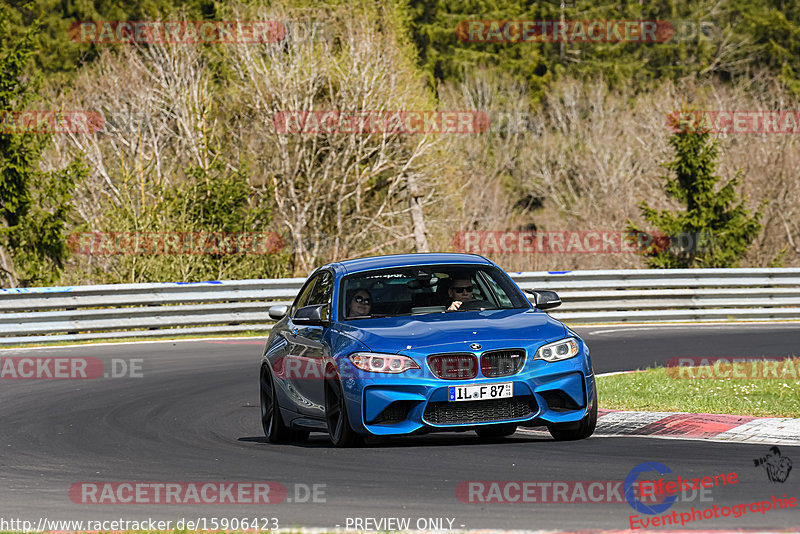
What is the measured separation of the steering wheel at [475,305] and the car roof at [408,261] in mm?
479

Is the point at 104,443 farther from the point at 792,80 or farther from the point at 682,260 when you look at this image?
the point at 792,80

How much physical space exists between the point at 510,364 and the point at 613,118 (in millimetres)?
60823

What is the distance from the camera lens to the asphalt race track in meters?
7.00

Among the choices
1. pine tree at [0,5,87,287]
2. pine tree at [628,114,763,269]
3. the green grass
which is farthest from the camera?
pine tree at [628,114,763,269]

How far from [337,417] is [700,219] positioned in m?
24.5

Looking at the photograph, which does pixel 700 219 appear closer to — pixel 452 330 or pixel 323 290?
pixel 323 290

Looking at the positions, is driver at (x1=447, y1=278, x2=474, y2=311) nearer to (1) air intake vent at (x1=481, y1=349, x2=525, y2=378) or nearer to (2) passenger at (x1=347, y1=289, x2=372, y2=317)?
(2) passenger at (x1=347, y1=289, x2=372, y2=317)

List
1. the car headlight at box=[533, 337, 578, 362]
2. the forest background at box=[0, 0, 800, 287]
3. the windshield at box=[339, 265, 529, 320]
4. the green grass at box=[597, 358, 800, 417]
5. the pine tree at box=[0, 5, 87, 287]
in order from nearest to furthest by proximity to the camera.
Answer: the car headlight at box=[533, 337, 578, 362] → the windshield at box=[339, 265, 529, 320] → the green grass at box=[597, 358, 800, 417] → the pine tree at box=[0, 5, 87, 287] → the forest background at box=[0, 0, 800, 287]

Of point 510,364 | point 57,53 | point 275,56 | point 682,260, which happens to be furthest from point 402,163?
point 510,364

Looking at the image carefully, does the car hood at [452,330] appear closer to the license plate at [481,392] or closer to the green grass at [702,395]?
the license plate at [481,392]

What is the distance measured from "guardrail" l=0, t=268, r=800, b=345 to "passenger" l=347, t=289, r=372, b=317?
42.4ft

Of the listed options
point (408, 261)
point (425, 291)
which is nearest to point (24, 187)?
point (408, 261)

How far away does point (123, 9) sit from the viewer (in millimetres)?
65875

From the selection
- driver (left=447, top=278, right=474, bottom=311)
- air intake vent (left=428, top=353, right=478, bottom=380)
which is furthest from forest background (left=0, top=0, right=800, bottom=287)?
air intake vent (left=428, top=353, right=478, bottom=380)
